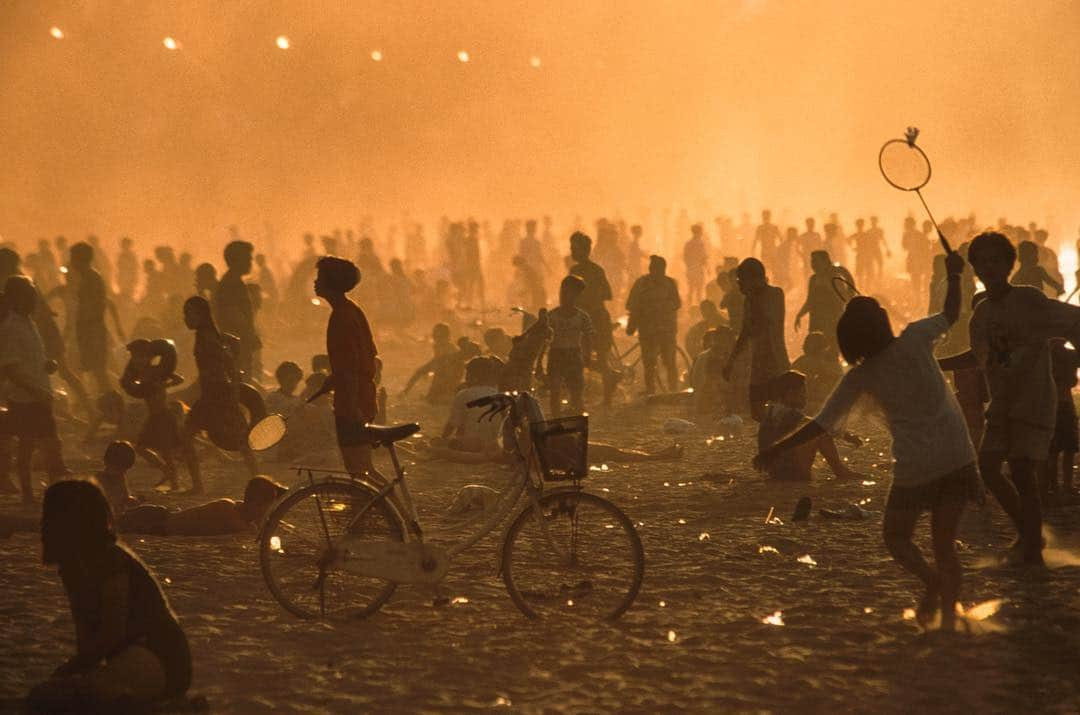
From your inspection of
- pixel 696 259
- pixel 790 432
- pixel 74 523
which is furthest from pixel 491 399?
pixel 696 259

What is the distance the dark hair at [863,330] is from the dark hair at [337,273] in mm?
2616

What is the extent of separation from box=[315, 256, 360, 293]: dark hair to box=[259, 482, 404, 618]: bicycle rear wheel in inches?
45.3

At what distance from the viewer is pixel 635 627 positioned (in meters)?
6.93

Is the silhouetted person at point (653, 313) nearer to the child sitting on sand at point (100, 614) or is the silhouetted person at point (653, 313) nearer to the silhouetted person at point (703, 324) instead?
the silhouetted person at point (703, 324)

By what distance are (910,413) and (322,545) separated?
9.48 ft

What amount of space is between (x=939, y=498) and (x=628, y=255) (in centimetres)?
3037

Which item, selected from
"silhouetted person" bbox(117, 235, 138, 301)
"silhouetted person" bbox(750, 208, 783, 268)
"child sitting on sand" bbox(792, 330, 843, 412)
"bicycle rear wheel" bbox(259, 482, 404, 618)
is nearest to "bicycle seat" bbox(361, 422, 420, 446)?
"bicycle rear wheel" bbox(259, 482, 404, 618)

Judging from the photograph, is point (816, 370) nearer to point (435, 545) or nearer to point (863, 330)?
point (435, 545)

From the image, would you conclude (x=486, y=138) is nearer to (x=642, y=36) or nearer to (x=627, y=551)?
(x=642, y=36)

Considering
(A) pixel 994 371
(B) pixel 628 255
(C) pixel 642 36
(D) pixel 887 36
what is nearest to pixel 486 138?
(C) pixel 642 36

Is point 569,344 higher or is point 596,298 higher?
point 596,298

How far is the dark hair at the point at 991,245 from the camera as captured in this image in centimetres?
742

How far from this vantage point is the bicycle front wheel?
6.94 meters

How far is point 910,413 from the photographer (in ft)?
21.2
